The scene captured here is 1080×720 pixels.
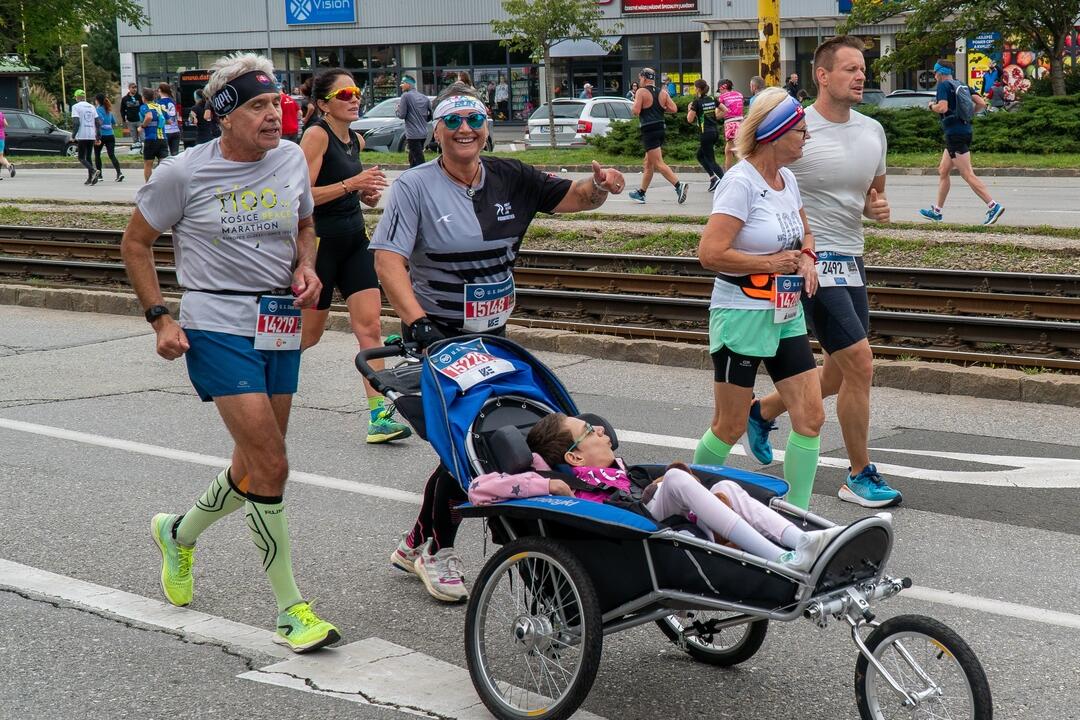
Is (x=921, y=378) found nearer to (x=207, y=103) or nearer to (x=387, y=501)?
(x=387, y=501)

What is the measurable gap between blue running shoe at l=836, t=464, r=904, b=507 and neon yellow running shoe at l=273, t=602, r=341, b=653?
2.82 m

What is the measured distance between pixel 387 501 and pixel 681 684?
8.45ft

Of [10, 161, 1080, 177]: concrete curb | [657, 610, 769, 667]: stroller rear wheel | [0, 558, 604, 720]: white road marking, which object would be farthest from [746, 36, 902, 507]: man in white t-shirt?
[10, 161, 1080, 177]: concrete curb

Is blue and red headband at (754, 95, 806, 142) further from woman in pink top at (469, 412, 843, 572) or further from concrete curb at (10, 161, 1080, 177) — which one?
concrete curb at (10, 161, 1080, 177)

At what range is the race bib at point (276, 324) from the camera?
4.86 m

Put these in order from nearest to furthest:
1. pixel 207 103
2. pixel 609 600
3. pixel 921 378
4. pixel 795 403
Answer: pixel 609 600, pixel 207 103, pixel 795 403, pixel 921 378

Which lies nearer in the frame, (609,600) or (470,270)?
(609,600)

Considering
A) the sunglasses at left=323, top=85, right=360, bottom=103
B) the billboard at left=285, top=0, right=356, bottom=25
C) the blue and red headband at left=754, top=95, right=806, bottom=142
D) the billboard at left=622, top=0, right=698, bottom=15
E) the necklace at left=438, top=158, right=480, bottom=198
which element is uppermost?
the billboard at left=285, top=0, right=356, bottom=25

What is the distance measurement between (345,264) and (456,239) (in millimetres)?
2833

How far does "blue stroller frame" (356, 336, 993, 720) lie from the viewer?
3.71m

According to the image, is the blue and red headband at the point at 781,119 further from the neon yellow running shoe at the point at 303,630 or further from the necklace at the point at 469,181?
the neon yellow running shoe at the point at 303,630

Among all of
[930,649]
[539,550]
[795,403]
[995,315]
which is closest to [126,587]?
[539,550]

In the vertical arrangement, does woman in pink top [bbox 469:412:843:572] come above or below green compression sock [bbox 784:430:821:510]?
above

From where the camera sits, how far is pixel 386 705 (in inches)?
173
